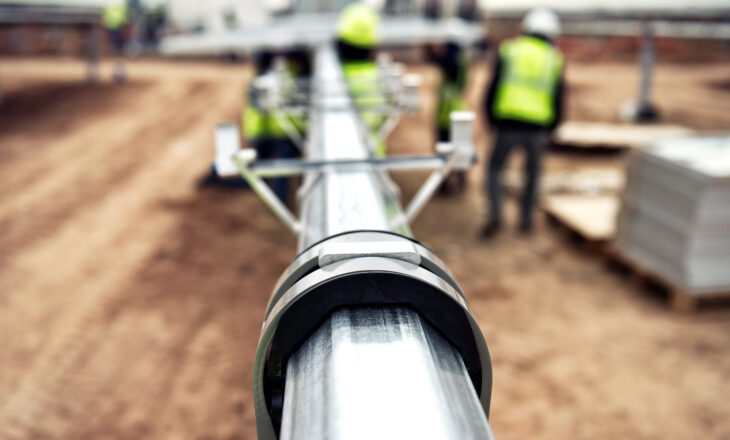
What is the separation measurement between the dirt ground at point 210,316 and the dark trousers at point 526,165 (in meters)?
0.31

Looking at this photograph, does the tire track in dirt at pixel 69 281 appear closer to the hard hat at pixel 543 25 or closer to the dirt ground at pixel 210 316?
the dirt ground at pixel 210 316

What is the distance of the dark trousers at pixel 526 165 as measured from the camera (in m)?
6.08

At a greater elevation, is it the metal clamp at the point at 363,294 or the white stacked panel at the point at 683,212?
the metal clamp at the point at 363,294

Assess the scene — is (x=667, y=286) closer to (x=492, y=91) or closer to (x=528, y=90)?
(x=528, y=90)

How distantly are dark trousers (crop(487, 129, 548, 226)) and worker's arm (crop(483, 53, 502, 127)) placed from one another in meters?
0.20

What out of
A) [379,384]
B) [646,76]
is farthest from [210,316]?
[646,76]

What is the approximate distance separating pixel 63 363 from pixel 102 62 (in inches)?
622

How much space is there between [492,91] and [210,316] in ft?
10.8

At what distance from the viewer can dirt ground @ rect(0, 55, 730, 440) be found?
3.71 m

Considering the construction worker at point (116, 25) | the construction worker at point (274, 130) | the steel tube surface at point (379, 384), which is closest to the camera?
the steel tube surface at point (379, 384)

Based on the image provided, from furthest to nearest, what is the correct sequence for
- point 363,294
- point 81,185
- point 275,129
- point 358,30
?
point 81,185
point 275,129
point 358,30
point 363,294

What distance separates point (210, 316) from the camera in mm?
4863

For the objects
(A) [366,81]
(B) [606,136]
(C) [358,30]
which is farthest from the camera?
(B) [606,136]

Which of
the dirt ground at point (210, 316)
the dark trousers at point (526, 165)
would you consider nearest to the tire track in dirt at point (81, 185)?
the dirt ground at point (210, 316)
